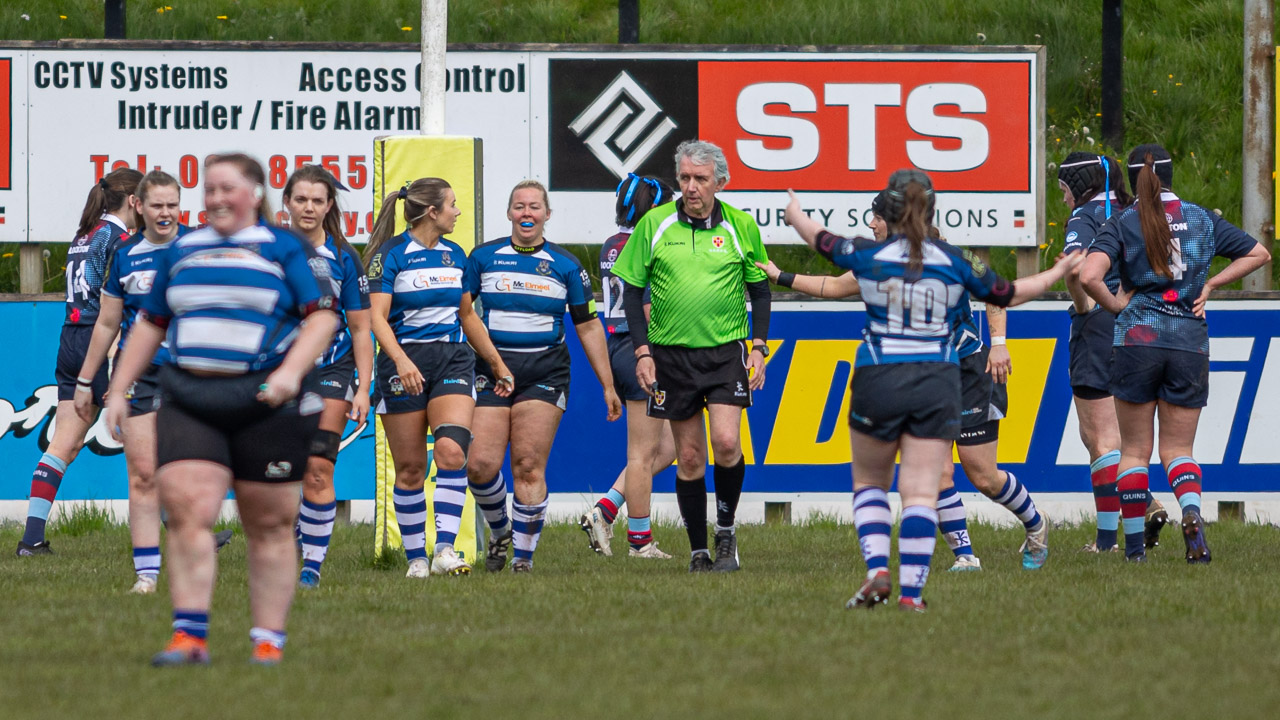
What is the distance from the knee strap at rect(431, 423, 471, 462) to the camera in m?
8.65

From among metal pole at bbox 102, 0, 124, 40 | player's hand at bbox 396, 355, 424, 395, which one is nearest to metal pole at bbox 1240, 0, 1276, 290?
player's hand at bbox 396, 355, 424, 395

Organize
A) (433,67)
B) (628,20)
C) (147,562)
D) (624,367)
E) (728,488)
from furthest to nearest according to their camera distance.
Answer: (628,20) → (624,367) → (433,67) → (728,488) → (147,562)

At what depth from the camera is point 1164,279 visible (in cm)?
928

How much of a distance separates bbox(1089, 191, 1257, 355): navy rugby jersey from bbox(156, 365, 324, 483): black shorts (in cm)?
517

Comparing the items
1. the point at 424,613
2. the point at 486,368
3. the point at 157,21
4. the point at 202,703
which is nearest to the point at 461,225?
the point at 486,368

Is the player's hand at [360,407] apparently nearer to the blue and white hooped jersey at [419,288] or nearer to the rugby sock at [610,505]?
the blue and white hooped jersey at [419,288]

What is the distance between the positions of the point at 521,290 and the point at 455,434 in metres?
0.97

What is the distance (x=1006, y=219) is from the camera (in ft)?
44.3

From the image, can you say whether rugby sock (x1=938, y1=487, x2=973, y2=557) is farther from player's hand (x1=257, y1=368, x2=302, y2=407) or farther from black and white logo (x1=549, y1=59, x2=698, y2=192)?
black and white logo (x1=549, y1=59, x2=698, y2=192)

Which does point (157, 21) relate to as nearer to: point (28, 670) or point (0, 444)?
point (0, 444)

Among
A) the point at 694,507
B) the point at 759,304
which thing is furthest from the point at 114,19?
the point at 694,507

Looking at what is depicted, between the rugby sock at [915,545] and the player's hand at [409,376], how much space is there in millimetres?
2585

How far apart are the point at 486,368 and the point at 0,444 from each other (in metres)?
4.83

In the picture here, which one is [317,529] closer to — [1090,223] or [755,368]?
[755,368]
